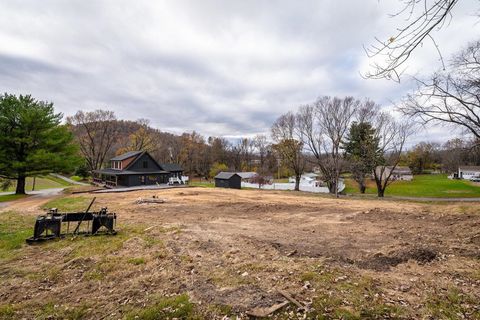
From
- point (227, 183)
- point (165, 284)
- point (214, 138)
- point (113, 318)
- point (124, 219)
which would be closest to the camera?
point (113, 318)

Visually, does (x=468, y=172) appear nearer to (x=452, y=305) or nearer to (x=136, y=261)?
(x=452, y=305)

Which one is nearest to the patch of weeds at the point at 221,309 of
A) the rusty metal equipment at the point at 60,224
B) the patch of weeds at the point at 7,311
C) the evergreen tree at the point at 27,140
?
the patch of weeds at the point at 7,311

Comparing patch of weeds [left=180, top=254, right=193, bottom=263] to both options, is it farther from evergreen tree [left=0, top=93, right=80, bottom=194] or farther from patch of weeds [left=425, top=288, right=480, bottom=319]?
evergreen tree [left=0, top=93, right=80, bottom=194]

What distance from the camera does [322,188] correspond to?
36.7m

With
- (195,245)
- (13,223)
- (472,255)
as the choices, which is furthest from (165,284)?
(13,223)

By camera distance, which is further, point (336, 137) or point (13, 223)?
point (336, 137)

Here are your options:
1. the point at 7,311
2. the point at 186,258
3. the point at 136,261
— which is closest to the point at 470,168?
the point at 186,258

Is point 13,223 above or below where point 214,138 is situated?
below

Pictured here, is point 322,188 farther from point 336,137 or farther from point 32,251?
point 32,251

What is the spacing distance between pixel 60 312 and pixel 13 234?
650 cm

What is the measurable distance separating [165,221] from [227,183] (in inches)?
1016

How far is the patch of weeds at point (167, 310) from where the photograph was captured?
336cm

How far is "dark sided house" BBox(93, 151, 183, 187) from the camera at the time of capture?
3173cm

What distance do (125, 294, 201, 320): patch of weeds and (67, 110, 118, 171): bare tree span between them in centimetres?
4729
